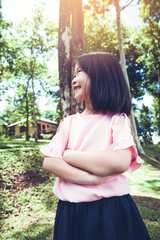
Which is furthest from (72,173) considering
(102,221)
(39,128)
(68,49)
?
(39,128)

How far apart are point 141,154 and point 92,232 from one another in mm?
9091

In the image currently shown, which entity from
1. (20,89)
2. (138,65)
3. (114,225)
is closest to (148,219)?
(114,225)

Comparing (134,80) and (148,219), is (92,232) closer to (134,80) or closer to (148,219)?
(148,219)

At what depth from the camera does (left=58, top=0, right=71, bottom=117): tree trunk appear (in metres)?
3.48

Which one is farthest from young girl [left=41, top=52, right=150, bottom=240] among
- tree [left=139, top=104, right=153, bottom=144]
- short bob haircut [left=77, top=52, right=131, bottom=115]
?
tree [left=139, top=104, right=153, bottom=144]

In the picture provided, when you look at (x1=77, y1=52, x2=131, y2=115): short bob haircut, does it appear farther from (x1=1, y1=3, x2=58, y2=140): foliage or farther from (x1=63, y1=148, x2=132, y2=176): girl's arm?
(x1=1, y1=3, x2=58, y2=140): foliage

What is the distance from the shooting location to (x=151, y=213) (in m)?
3.48

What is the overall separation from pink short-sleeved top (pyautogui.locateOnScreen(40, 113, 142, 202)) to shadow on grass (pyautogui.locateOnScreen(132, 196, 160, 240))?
230cm

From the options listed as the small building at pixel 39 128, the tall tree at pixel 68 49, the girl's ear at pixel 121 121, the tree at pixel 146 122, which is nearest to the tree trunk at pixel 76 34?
the tall tree at pixel 68 49

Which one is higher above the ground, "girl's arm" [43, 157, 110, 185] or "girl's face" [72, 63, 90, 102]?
"girl's face" [72, 63, 90, 102]

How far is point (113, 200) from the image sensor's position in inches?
44.4

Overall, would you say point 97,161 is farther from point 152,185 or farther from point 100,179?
point 152,185

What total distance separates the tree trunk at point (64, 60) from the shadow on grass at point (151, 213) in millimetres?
2610

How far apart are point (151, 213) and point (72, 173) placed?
333 centimetres
